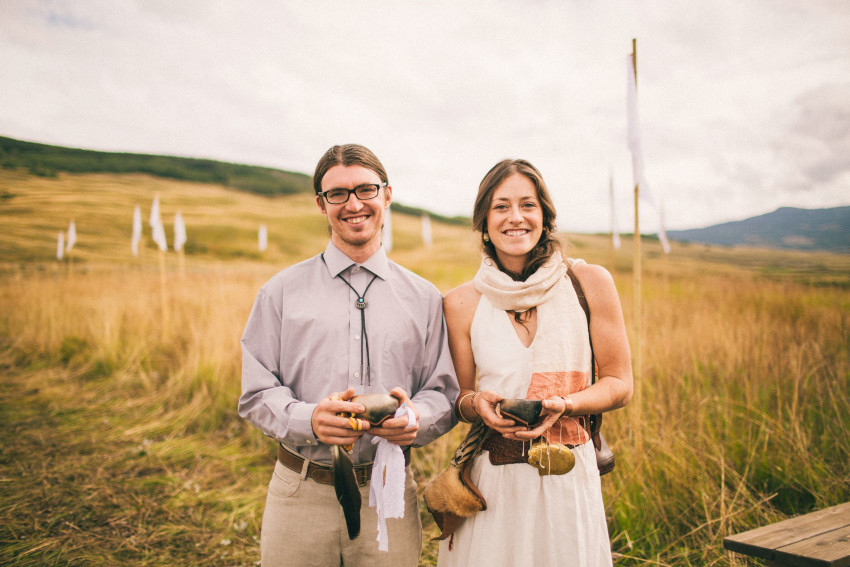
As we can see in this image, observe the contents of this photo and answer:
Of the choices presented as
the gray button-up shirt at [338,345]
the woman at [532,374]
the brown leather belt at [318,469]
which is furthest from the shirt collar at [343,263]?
the brown leather belt at [318,469]

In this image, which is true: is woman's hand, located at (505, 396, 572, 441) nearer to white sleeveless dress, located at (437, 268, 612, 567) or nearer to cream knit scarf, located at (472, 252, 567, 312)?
white sleeveless dress, located at (437, 268, 612, 567)

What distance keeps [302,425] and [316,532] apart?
1.72ft

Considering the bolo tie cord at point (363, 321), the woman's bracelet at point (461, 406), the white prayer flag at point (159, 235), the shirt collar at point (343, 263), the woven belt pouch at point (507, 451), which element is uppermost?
the white prayer flag at point (159, 235)

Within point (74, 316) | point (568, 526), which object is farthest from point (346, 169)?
point (74, 316)

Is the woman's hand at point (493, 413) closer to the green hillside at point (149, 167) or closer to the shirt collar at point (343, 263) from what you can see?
the shirt collar at point (343, 263)

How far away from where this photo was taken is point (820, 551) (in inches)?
73.2

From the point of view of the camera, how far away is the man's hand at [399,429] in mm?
1579

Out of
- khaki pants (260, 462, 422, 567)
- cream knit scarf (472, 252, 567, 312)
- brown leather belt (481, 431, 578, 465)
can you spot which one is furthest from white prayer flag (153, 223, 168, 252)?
brown leather belt (481, 431, 578, 465)

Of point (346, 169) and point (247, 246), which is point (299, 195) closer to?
point (247, 246)

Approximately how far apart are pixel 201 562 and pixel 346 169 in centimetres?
301

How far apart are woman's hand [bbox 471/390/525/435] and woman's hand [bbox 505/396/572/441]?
3 cm

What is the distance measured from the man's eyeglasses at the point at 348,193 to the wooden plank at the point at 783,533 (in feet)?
7.31

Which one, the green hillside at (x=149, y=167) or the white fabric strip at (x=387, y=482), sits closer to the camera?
the white fabric strip at (x=387, y=482)

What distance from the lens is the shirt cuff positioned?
166cm
